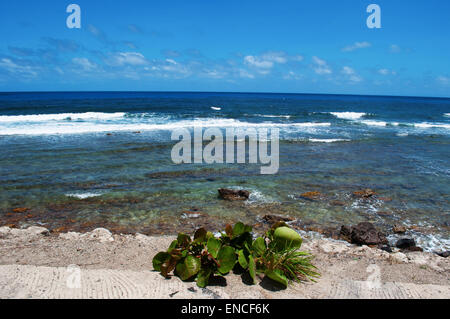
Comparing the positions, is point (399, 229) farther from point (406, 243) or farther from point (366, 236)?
point (366, 236)

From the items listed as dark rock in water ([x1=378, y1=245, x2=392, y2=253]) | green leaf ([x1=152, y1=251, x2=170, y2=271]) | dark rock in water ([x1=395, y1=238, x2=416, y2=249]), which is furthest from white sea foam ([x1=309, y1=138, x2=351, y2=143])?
green leaf ([x1=152, y1=251, x2=170, y2=271])

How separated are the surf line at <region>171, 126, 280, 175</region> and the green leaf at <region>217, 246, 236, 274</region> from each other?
7.07 m

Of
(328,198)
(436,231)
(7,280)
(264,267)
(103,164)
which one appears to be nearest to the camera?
(7,280)

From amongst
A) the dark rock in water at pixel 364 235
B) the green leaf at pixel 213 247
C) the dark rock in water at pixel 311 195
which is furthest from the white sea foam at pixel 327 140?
the green leaf at pixel 213 247

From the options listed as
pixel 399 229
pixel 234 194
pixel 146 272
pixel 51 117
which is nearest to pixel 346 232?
pixel 399 229

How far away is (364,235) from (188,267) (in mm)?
3734

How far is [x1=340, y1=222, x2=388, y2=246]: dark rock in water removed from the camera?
19.0 feet

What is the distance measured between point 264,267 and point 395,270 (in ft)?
6.70

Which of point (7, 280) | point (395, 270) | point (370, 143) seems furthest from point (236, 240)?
point (370, 143)

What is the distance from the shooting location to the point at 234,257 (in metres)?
3.82

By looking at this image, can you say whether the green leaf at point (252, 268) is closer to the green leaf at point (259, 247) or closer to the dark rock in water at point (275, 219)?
the green leaf at point (259, 247)

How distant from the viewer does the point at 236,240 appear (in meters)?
4.21

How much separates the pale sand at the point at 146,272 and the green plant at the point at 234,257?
0.47 ft
